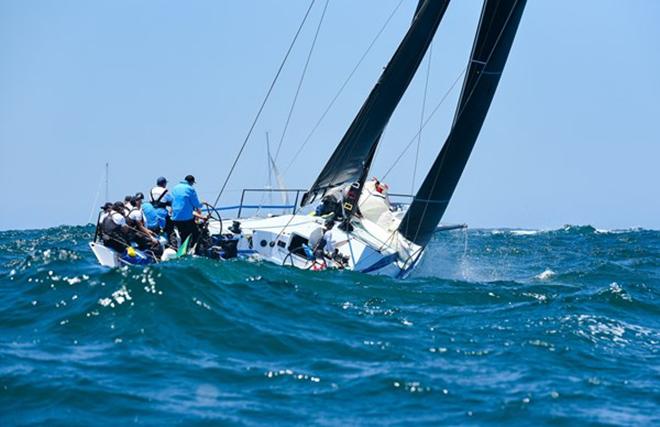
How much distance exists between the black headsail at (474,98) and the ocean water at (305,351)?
3020 mm

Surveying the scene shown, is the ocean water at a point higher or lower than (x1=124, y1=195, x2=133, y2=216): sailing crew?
lower

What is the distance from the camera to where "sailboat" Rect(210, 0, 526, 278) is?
638 inches

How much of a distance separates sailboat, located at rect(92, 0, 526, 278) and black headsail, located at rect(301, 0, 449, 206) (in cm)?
2

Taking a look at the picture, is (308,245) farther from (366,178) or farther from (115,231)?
(115,231)

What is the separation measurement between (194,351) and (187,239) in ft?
21.3

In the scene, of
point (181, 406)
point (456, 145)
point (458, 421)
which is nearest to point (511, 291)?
point (456, 145)

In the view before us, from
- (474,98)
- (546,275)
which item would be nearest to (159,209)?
(474,98)

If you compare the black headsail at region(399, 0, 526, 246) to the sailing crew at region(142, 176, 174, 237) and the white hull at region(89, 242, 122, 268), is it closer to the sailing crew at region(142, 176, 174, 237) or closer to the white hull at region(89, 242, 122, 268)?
the sailing crew at region(142, 176, 174, 237)

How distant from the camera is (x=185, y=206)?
49.7ft

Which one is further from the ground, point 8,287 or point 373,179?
point 373,179

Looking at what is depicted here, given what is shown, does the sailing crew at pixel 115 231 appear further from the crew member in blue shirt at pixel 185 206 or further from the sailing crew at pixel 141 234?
the crew member in blue shirt at pixel 185 206

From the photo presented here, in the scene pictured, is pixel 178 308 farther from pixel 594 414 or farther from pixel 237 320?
pixel 594 414

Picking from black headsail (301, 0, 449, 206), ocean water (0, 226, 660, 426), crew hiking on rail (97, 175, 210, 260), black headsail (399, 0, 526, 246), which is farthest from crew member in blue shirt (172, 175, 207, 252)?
black headsail (399, 0, 526, 246)

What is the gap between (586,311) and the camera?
12.9 m
